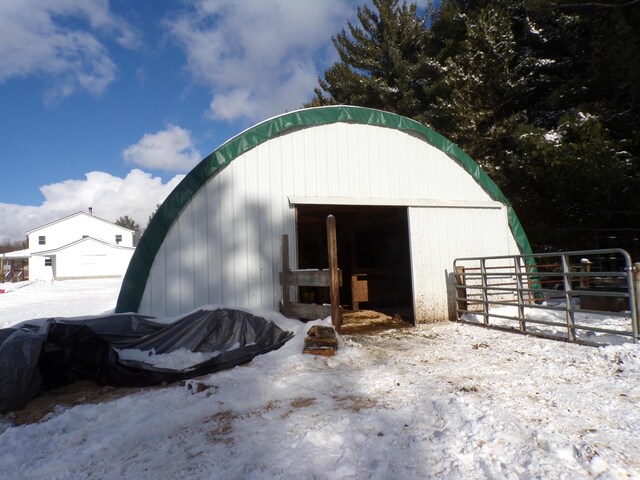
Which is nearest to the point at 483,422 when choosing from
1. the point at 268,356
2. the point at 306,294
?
the point at 268,356

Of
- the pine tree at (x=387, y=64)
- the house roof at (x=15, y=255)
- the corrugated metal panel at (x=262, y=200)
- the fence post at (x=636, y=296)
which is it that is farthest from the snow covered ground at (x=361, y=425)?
the house roof at (x=15, y=255)

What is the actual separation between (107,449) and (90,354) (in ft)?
6.25

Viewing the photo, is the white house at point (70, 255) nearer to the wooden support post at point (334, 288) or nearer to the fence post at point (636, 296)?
the wooden support post at point (334, 288)

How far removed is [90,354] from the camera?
4.52 meters

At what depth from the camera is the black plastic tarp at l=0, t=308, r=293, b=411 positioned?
155 inches

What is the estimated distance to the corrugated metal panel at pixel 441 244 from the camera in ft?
26.1

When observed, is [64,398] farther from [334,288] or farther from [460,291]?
[460,291]

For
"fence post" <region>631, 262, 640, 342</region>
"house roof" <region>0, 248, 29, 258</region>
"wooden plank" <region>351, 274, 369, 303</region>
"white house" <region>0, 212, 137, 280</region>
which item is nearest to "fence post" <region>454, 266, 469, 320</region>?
"wooden plank" <region>351, 274, 369, 303</region>

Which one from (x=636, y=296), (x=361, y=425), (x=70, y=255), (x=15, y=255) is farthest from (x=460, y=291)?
(x=15, y=255)

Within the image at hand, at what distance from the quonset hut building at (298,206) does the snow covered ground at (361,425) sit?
2.36 metres

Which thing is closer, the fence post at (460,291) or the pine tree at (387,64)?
the fence post at (460,291)

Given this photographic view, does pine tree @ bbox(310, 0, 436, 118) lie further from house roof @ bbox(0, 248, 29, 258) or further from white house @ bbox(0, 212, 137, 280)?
house roof @ bbox(0, 248, 29, 258)

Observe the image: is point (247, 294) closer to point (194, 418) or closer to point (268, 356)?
point (268, 356)

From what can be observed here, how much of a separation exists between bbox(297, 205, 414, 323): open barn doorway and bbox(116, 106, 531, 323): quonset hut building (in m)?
1.68
